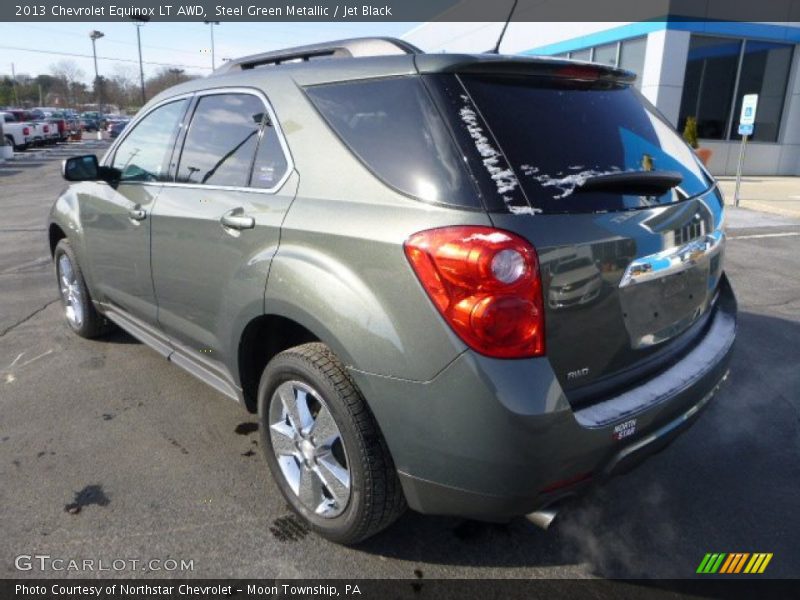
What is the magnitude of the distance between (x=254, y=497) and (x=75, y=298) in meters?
2.71

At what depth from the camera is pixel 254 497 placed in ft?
9.00

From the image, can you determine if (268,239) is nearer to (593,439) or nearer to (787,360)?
(593,439)

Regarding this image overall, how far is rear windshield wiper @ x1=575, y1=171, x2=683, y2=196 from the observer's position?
2.05 meters

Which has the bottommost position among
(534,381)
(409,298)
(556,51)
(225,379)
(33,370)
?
(33,370)

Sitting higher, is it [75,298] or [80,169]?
[80,169]

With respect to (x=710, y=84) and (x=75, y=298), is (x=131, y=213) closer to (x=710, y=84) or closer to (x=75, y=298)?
(x=75, y=298)

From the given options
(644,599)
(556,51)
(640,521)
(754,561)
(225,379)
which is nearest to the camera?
(644,599)

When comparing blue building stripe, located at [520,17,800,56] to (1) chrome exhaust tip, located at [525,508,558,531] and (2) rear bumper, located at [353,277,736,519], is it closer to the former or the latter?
(2) rear bumper, located at [353,277,736,519]

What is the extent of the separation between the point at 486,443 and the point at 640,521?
1181mm

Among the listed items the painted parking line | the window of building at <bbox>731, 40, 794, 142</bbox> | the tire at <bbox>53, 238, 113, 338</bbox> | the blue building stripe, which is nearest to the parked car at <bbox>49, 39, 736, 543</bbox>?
the tire at <bbox>53, 238, 113, 338</bbox>

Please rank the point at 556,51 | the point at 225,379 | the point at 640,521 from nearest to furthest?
the point at 640,521, the point at 225,379, the point at 556,51

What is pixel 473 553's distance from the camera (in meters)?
2.40

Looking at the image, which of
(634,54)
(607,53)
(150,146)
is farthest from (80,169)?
(607,53)

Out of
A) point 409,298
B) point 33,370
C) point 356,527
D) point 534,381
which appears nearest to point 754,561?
point 534,381
